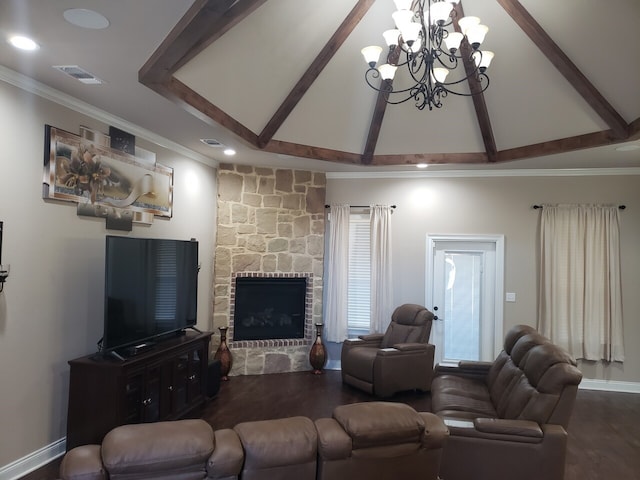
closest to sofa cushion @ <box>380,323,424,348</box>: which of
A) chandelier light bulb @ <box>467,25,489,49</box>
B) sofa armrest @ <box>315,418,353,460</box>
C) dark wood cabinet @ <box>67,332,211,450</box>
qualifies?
dark wood cabinet @ <box>67,332,211,450</box>

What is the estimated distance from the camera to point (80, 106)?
350cm

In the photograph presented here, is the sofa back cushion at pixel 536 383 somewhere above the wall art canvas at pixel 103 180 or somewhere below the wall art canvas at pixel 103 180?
below

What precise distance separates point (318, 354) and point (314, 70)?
143 inches

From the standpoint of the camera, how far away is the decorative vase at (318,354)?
5.77 meters

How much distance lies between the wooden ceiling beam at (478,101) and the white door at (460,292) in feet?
4.35

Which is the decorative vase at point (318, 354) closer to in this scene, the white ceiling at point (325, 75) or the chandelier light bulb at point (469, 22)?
the white ceiling at point (325, 75)

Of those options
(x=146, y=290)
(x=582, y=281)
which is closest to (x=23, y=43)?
(x=146, y=290)

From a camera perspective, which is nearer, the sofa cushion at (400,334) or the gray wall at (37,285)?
the gray wall at (37,285)

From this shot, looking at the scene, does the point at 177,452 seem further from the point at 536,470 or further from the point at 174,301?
the point at 174,301

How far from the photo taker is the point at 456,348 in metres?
5.90

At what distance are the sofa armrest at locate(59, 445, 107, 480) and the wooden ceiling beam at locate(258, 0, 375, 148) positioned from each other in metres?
3.41

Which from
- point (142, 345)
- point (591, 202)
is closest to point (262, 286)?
point (142, 345)

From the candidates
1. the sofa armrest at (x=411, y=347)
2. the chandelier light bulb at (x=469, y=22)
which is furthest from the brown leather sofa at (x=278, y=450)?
the sofa armrest at (x=411, y=347)

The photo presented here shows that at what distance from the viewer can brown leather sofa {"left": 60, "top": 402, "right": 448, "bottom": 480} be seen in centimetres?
132
